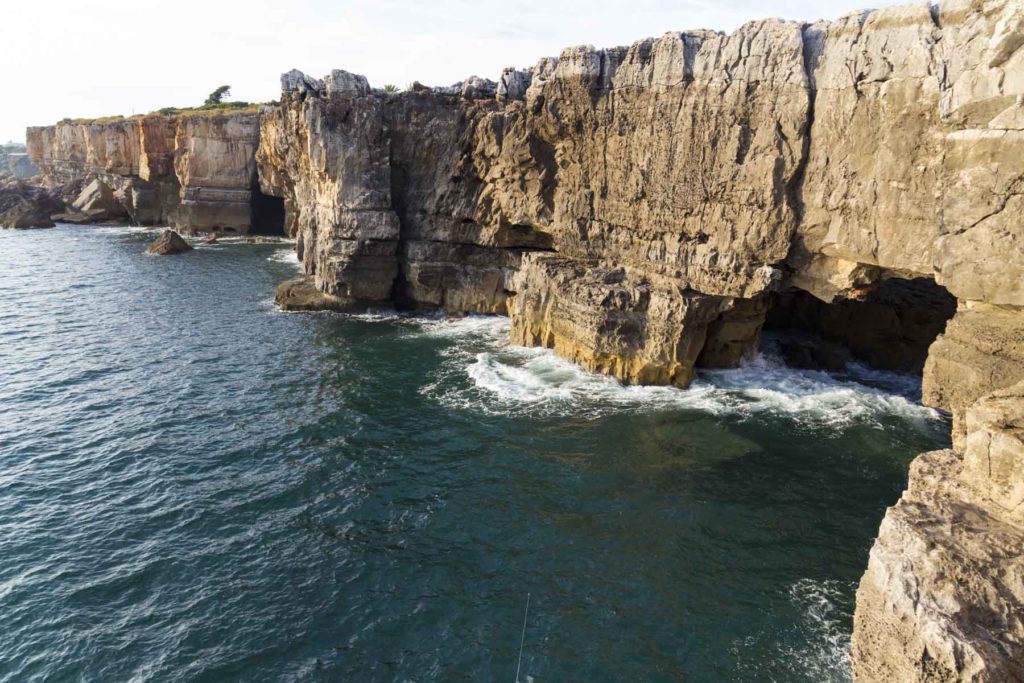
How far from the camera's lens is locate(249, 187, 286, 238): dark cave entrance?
9088 centimetres

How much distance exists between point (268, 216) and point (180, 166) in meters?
13.2

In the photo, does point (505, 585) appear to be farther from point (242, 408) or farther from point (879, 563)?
point (242, 408)

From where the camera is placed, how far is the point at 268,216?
93.3 metres

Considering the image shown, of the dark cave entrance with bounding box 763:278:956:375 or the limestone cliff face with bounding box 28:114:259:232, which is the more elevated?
the limestone cliff face with bounding box 28:114:259:232

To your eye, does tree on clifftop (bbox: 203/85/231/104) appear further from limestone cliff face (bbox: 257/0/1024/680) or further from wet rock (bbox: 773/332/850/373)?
wet rock (bbox: 773/332/850/373)

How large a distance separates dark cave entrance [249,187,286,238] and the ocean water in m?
54.7

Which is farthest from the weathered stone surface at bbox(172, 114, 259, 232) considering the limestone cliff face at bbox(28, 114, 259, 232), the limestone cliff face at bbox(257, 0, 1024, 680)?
the limestone cliff face at bbox(257, 0, 1024, 680)

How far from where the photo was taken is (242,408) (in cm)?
3238

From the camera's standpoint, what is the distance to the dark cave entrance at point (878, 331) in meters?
35.6

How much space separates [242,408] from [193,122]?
6687 centimetres

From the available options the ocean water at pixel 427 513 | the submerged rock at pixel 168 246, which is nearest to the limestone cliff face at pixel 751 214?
the ocean water at pixel 427 513

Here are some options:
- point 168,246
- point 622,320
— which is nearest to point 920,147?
point 622,320

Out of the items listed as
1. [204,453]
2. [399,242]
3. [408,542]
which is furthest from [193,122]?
[408,542]

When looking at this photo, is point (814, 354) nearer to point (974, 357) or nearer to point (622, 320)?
point (622, 320)
